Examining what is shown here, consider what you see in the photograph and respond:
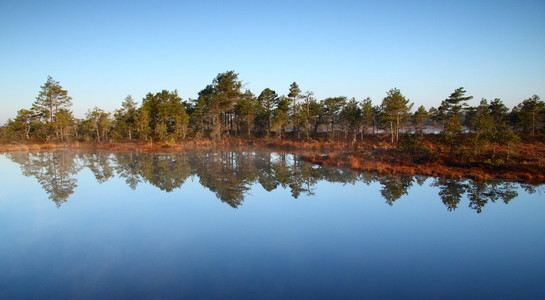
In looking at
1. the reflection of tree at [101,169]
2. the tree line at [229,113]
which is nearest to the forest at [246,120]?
the tree line at [229,113]

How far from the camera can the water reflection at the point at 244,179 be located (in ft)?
57.4

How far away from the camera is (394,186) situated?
20000 millimetres

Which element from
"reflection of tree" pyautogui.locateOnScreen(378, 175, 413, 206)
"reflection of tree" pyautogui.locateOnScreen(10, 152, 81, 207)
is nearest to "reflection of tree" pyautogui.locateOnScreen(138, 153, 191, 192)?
"reflection of tree" pyautogui.locateOnScreen(10, 152, 81, 207)

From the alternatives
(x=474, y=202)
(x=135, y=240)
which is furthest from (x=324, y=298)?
(x=474, y=202)

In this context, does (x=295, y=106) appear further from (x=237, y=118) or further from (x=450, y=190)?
(x=450, y=190)

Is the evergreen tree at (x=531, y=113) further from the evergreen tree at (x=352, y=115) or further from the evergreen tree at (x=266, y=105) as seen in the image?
the evergreen tree at (x=266, y=105)

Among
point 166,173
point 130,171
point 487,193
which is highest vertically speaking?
point 130,171

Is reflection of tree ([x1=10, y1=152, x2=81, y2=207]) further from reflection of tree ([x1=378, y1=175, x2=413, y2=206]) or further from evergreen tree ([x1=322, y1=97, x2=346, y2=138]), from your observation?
evergreen tree ([x1=322, y1=97, x2=346, y2=138])

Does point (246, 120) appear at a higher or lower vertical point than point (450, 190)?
higher

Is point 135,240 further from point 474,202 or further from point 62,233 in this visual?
point 474,202

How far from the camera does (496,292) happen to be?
7.30 metres

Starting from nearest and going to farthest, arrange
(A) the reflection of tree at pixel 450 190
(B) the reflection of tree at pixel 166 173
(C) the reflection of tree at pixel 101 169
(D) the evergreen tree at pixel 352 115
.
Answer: (A) the reflection of tree at pixel 450 190, (B) the reflection of tree at pixel 166 173, (C) the reflection of tree at pixel 101 169, (D) the evergreen tree at pixel 352 115

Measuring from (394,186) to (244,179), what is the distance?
11.9 meters

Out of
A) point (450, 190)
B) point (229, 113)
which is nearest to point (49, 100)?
point (229, 113)
